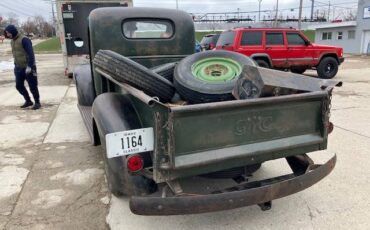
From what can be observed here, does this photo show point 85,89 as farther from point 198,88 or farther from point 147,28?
point 198,88

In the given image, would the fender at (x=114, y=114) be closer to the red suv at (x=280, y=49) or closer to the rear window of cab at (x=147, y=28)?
the rear window of cab at (x=147, y=28)

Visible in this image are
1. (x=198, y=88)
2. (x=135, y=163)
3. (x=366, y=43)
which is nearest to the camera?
(x=135, y=163)

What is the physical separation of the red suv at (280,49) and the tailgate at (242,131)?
879cm

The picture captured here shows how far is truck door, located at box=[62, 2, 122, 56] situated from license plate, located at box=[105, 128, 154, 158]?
8946mm

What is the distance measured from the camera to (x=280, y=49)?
1199 centimetres

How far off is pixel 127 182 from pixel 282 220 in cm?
145

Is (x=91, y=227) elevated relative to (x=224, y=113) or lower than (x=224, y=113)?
lower

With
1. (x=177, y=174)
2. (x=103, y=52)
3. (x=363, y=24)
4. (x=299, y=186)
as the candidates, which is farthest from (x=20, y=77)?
(x=363, y=24)

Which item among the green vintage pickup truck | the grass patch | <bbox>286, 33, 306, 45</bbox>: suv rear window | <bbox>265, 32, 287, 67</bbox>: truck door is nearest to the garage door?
<bbox>286, 33, 306, 45</bbox>: suv rear window

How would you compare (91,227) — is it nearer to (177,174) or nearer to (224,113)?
(177,174)

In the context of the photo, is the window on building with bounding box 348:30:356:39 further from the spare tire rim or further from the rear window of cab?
the spare tire rim

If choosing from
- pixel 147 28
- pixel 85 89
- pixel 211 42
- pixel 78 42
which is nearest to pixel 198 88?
pixel 147 28

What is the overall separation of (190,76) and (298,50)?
1022 centimetres

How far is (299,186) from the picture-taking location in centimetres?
280
